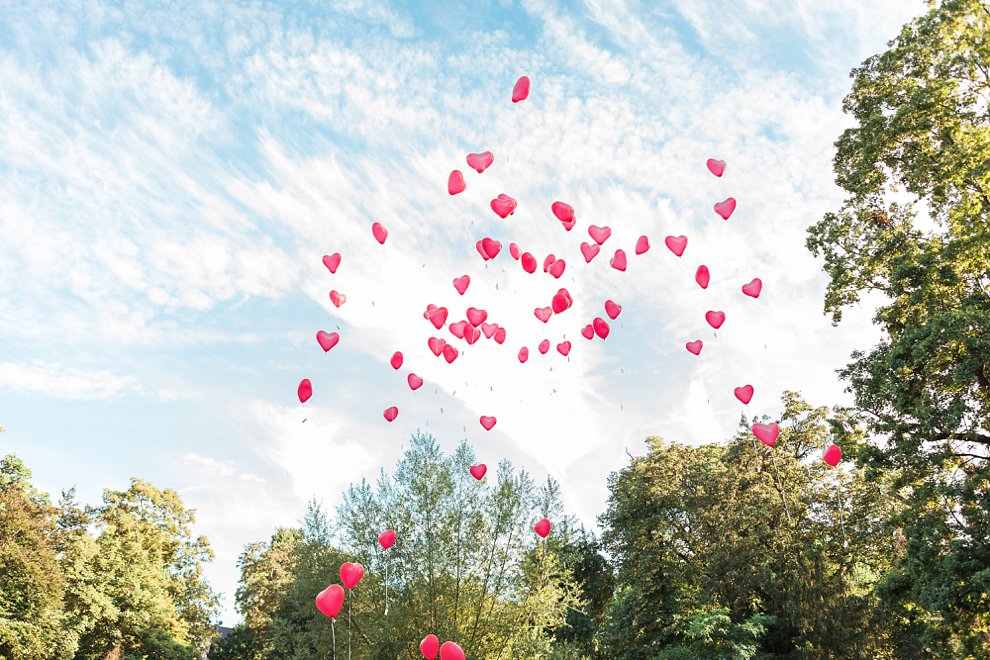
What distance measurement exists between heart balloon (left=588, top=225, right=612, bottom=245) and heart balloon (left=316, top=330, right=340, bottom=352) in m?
4.82

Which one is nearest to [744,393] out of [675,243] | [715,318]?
[715,318]

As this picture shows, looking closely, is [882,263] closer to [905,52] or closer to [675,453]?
[905,52]

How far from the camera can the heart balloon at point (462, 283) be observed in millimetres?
10703

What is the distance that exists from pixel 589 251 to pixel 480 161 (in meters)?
2.63

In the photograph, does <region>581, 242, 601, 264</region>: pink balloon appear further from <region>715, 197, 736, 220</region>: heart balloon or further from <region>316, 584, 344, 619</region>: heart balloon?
<region>316, 584, 344, 619</region>: heart balloon

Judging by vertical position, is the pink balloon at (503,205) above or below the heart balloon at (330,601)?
above

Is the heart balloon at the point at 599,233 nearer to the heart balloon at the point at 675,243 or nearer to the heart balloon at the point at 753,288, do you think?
the heart balloon at the point at 675,243

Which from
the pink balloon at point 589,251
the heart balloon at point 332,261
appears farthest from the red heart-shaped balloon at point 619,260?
the heart balloon at point 332,261

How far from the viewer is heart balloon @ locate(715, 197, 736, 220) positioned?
33.2 feet

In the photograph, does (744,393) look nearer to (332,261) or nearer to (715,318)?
(715,318)

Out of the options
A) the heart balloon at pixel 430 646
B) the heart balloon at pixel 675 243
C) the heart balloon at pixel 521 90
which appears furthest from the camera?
the heart balloon at pixel 675 243

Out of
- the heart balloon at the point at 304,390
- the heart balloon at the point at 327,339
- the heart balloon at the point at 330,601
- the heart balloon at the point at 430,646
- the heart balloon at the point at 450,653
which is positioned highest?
the heart balloon at the point at 327,339

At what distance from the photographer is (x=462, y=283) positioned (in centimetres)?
1071

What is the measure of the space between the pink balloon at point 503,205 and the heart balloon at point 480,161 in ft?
1.68
